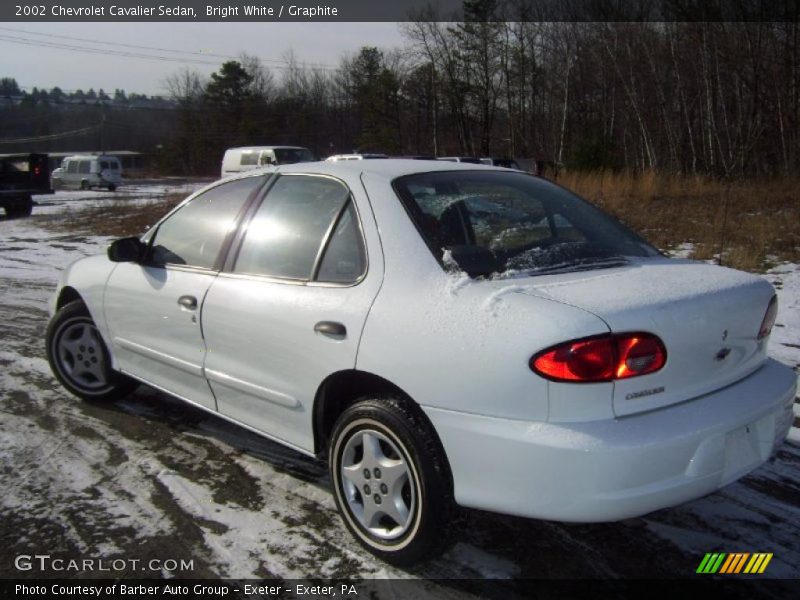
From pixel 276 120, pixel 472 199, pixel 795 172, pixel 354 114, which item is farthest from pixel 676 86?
pixel 276 120

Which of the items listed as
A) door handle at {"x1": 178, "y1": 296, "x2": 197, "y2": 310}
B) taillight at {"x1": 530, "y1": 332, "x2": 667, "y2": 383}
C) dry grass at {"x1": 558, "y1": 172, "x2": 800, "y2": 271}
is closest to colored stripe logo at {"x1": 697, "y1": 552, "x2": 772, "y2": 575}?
taillight at {"x1": 530, "y1": 332, "x2": 667, "y2": 383}

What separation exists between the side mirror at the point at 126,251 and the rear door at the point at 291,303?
81 centimetres

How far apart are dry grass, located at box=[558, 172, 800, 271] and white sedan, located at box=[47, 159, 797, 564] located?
694cm

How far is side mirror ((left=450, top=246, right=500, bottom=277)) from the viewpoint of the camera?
8.23 ft

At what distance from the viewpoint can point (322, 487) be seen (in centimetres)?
320

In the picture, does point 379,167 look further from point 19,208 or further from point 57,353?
point 19,208

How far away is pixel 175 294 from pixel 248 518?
49.8 inches

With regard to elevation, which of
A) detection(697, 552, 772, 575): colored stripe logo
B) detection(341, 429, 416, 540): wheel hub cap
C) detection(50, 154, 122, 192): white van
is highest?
detection(50, 154, 122, 192): white van

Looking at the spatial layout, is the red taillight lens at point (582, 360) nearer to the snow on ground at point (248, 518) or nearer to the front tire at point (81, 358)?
the snow on ground at point (248, 518)

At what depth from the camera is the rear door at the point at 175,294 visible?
338cm

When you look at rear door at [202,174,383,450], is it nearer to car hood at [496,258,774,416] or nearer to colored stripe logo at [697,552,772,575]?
car hood at [496,258,774,416]

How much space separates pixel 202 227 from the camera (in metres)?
3.59

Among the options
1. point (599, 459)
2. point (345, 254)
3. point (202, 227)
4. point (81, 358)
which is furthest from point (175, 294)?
point (599, 459)

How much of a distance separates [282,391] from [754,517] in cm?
214
